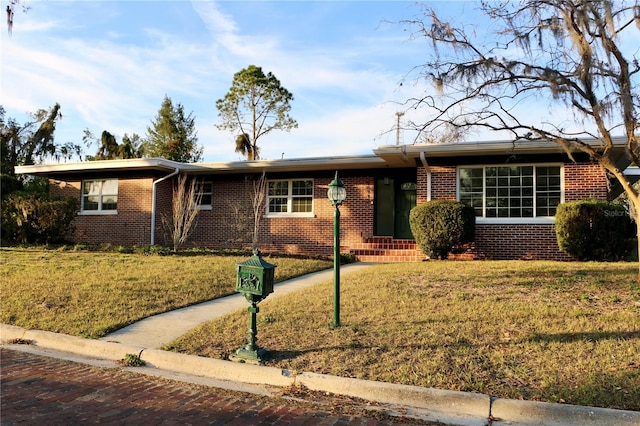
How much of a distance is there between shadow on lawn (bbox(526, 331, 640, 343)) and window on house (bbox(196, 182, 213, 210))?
544 inches

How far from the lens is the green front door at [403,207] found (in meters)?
16.2

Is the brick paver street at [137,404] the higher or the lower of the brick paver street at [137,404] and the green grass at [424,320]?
the lower

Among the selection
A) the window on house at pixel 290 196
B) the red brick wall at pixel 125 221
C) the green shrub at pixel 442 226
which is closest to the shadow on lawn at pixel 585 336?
the green shrub at pixel 442 226

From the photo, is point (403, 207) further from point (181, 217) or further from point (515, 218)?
point (181, 217)

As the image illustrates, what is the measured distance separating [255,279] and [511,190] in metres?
10.3

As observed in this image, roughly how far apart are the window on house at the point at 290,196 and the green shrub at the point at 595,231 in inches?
317

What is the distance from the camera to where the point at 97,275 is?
1051 centimetres

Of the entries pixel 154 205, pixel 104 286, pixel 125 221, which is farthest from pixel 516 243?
pixel 125 221

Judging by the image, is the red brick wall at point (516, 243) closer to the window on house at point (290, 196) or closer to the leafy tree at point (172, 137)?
the window on house at point (290, 196)

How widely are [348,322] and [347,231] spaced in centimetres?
948

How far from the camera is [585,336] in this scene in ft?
18.7

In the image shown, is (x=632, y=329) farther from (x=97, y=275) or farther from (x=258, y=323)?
(x=97, y=275)

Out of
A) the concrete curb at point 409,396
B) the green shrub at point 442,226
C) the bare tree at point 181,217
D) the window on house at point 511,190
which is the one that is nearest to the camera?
the concrete curb at point 409,396

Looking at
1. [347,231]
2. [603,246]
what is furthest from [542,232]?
[347,231]
